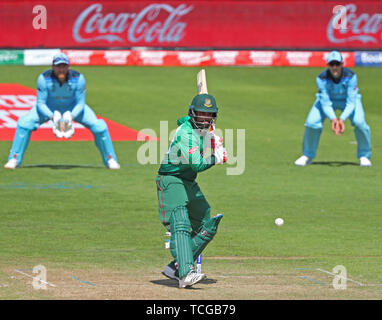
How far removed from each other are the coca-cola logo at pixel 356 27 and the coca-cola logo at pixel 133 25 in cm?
574

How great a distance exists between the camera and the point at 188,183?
9828mm

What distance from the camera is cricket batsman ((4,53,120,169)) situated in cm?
1812

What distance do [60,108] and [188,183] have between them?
913cm

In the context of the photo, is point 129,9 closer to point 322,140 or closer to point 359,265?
point 322,140

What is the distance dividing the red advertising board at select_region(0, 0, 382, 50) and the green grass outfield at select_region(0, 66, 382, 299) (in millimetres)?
7544

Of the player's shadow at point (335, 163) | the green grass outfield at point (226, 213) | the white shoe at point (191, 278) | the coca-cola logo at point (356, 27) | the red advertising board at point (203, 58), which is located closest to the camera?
the white shoe at point (191, 278)

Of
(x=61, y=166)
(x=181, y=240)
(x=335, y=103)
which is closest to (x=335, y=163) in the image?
(x=335, y=103)

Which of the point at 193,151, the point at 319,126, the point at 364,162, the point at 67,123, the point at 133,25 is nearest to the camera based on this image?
the point at 193,151

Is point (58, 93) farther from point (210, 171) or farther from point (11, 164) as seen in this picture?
point (210, 171)

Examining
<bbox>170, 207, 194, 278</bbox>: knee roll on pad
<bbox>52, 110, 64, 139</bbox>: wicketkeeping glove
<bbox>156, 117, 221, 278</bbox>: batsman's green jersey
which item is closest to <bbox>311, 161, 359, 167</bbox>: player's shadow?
<bbox>52, 110, 64, 139</bbox>: wicketkeeping glove

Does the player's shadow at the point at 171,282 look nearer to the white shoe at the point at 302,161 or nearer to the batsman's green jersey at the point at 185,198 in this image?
the batsman's green jersey at the point at 185,198

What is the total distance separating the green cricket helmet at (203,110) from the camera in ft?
31.7

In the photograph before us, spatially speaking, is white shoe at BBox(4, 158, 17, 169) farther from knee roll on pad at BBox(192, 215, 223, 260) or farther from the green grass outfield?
knee roll on pad at BBox(192, 215, 223, 260)

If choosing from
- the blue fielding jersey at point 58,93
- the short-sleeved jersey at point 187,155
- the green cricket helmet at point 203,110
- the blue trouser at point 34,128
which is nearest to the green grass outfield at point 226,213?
the blue trouser at point 34,128
